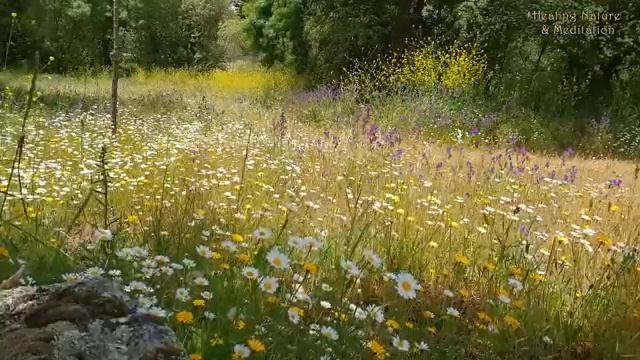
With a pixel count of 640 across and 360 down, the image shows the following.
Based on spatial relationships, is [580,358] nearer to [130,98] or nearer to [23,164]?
[23,164]

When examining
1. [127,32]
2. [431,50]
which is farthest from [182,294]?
[127,32]

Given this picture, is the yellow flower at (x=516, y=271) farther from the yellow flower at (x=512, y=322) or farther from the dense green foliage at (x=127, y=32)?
the dense green foliage at (x=127, y=32)

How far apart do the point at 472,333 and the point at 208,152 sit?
390 centimetres

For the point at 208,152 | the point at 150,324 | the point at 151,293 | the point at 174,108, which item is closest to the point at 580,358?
the point at 151,293

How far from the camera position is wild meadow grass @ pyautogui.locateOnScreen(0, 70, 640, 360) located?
2070 millimetres

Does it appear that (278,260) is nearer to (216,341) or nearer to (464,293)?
(216,341)

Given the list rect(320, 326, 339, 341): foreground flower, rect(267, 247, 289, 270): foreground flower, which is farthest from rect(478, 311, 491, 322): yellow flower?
rect(267, 247, 289, 270): foreground flower

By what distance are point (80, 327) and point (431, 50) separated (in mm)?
12433

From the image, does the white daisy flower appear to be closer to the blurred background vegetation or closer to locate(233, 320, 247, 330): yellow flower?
locate(233, 320, 247, 330): yellow flower

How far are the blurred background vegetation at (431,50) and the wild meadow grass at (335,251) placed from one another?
3297 millimetres

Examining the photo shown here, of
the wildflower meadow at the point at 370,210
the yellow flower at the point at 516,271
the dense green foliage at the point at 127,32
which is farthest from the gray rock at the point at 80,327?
the dense green foliage at the point at 127,32

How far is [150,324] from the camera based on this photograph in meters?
1.26

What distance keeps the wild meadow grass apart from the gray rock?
0.11 metres

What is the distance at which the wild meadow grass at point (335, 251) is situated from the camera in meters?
2.07
